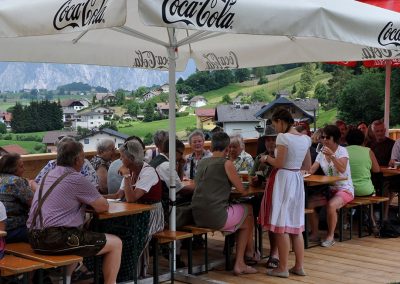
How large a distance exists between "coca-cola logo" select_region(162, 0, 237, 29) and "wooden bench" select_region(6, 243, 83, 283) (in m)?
1.74

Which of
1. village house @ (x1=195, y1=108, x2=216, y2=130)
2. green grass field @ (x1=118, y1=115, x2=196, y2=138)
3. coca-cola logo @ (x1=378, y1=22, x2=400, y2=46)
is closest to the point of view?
coca-cola logo @ (x1=378, y1=22, x2=400, y2=46)

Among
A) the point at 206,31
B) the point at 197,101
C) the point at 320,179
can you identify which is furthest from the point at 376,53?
the point at 197,101

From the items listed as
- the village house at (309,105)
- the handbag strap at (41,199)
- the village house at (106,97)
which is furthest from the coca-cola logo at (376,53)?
the handbag strap at (41,199)

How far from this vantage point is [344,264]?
19.9 ft

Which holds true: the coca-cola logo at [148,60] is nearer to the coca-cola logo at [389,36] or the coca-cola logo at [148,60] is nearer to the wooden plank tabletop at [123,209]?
the wooden plank tabletop at [123,209]

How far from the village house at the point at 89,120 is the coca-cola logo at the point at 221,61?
1.49 meters

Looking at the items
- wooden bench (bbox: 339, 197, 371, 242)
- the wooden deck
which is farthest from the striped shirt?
wooden bench (bbox: 339, 197, 371, 242)

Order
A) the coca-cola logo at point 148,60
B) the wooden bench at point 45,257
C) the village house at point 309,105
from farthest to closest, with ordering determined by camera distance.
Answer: the village house at point 309,105 < the coca-cola logo at point 148,60 < the wooden bench at point 45,257

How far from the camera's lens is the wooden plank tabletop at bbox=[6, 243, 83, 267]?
4.25 metres

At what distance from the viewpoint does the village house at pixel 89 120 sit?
24.3 feet

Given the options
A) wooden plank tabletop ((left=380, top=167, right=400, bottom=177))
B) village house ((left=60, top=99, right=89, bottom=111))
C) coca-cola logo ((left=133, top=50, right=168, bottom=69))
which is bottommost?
wooden plank tabletop ((left=380, top=167, right=400, bottom=177))

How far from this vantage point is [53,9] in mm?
4012

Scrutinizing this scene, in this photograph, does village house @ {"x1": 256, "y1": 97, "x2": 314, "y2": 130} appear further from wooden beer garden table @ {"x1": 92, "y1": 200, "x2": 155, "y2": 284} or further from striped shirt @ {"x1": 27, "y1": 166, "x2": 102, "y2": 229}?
striped shirt @ {"x1": 27, "y1": 166, "x2": 102, "y2": 229}

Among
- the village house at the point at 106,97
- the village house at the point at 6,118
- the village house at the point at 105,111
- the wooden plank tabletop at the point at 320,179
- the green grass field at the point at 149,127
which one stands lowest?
the wooden plank tabletop at the point at 320,179
